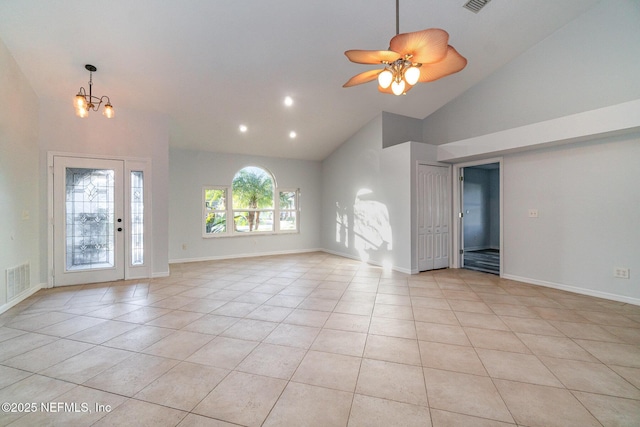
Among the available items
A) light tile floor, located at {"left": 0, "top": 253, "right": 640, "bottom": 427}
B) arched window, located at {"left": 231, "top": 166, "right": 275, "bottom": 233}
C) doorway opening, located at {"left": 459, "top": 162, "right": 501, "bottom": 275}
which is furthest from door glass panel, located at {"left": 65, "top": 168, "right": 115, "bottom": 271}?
doorway opening, located at {"left": 459, "top": 162, "right": 501, "bottom": 275}

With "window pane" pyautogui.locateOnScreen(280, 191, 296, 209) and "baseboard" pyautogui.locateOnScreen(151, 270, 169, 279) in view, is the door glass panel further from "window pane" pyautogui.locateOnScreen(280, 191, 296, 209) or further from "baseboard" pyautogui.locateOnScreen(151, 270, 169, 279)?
"window pane" pyautogui.locateOnScreen(280, 191, 296, 209)

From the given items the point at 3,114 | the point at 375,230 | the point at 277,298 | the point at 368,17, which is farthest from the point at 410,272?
the point at 3,114

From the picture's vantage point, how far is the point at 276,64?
4.05 meters

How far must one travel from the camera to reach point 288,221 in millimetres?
7641

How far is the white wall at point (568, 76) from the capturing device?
3.50 meters

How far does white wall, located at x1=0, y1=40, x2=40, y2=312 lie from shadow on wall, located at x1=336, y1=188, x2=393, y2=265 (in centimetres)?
564

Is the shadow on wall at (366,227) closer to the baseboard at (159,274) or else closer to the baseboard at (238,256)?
the baseboard at (238,256)

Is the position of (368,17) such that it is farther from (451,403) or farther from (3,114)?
(3,114)

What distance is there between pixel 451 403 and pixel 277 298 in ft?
8.26

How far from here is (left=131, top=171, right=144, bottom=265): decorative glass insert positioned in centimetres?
481

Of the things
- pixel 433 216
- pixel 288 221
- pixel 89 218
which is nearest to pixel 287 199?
pixel 288 221

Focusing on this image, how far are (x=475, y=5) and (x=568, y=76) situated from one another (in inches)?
72.5

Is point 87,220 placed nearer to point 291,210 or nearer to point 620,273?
point 291,210

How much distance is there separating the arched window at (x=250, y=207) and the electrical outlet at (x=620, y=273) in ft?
20.0
